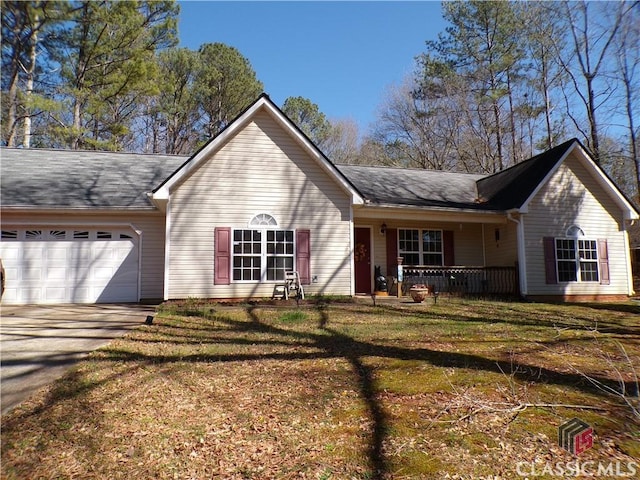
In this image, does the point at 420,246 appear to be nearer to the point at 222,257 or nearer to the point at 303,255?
the point at 303,255

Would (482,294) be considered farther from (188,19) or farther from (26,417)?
(188,19)

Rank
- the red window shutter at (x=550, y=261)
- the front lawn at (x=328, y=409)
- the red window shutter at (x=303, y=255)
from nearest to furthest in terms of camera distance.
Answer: the front lawn at (x=328, y=409) < the red window shutter at (x=303, y=255) < the red window shutter at (x=550, y=261)

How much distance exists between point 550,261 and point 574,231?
5.02ft

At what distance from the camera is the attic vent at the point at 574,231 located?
497 inches

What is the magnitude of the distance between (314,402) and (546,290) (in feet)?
36.8

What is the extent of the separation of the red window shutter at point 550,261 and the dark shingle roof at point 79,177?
12.5 meters

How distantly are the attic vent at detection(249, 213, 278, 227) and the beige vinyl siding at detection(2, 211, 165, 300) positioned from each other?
9.50ft

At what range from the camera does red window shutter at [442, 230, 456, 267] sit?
13539mm

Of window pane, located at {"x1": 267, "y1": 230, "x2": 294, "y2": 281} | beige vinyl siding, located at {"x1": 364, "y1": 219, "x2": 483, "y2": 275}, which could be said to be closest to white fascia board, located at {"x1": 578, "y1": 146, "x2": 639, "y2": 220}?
beige vinyl siding, located at {"x1": 364, "y1": 219, "x2": 483, "y2": 275}

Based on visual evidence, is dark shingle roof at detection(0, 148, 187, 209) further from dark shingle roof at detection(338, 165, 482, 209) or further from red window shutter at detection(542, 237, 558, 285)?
red window shutter at detection(542, 237, 558, 285)

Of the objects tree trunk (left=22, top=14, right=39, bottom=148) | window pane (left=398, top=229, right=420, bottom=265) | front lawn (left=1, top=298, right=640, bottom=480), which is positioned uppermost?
tree trunk (left=22, top=14, right=39, bottom=148)

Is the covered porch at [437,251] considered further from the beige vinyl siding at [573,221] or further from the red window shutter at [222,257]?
the red window shutter at [222,257]

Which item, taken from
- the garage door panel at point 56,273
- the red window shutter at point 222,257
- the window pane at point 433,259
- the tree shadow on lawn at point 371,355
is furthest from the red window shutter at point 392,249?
the garage door panel at point 56,273

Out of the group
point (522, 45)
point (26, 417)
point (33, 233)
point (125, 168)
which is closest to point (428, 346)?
point (26, 417)
